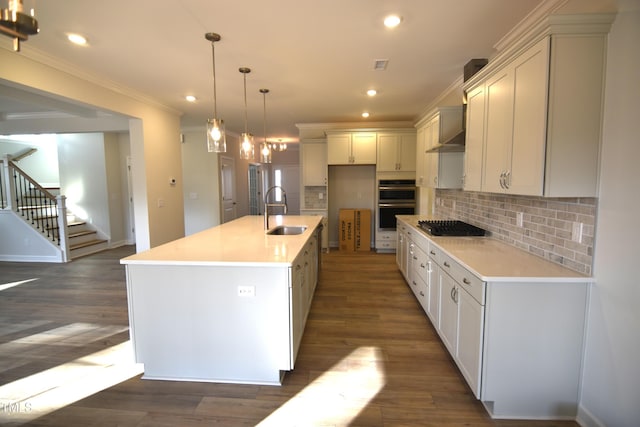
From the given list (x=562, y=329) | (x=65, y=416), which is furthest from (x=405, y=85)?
(x=65, y=416)

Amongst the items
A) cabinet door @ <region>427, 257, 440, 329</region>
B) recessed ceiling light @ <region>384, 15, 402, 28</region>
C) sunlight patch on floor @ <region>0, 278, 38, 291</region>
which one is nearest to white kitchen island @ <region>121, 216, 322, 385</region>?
cabinet door @ <region>427, 257, 440, 329</region>

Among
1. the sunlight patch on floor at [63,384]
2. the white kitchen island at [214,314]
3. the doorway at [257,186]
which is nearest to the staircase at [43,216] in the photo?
the sunlight patch on floor at [63,384]

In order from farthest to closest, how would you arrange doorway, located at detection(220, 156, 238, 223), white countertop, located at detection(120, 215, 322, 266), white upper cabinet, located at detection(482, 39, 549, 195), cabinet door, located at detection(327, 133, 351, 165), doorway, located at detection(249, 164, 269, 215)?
1. doorway, located at detection(249, 164, 269, 215)
2. doorway, located at detection(220, 156, 238, 223)
3. cabinet door, located at detection(327, 133, 351, 165)
4. white countertop, located at detection(120, 215, 322, 266)
5. white upper cabinet, located at detection(482, 39, 549, 195)

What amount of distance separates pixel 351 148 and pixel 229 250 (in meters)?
4.07

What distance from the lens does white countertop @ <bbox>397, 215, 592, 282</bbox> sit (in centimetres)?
179

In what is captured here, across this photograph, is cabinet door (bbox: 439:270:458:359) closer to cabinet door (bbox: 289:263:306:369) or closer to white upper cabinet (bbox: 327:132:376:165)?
cabinet door (bbox: 289:263:306:369)

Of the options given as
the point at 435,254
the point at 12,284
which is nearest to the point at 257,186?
the point at 12,284

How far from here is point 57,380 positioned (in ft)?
7.43

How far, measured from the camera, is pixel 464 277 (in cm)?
211

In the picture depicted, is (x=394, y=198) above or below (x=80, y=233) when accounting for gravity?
above

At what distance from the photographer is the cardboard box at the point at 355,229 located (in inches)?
246

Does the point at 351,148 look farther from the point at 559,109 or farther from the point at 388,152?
the point at 559,109

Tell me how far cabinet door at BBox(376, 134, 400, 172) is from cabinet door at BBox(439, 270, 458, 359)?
11.6 ft

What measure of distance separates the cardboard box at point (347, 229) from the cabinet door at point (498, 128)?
151 inches
